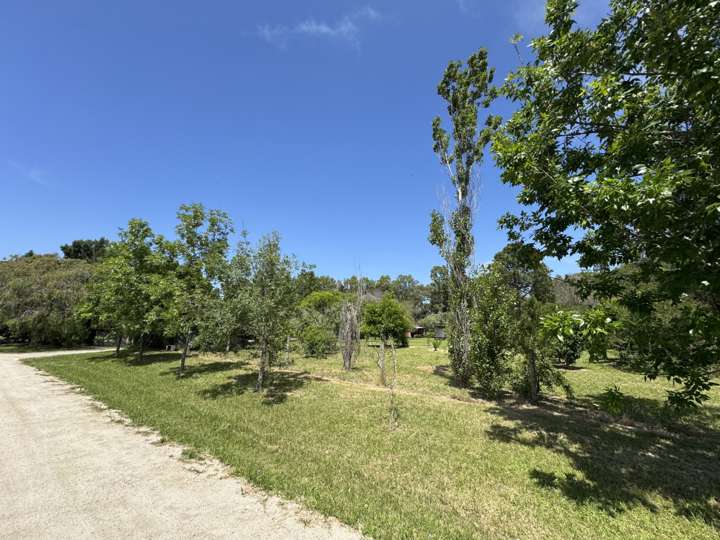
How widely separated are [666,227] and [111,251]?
86.8 feet

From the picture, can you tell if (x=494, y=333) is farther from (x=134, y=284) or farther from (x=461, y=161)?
(x=134, y=284)

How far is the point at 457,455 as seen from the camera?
19.3 ft

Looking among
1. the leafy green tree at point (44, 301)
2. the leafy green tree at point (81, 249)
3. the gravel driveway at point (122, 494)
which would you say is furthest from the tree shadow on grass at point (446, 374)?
the leafy green tree at point (81, 249)

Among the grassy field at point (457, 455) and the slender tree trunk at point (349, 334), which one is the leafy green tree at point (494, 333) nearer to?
the grassy field at point (457, 455)

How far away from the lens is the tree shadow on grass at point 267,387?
33.6 ft

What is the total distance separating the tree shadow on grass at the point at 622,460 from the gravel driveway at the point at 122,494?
4.11 meters

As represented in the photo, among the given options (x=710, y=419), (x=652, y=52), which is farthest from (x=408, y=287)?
(x=652, y=52)

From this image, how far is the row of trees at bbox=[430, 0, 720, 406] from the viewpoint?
3.22 metres

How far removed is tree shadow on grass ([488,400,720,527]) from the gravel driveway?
411 cm

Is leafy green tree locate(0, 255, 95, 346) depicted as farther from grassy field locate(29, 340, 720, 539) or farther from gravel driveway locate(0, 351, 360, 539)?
gravel driveway locate(0, 351, 360, 539)

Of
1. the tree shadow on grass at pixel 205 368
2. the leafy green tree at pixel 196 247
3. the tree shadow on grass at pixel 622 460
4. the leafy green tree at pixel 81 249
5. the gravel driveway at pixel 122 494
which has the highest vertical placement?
the leafy green tree at pixel 81 249

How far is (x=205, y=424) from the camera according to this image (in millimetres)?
7383

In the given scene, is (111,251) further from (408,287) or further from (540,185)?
(408,287)

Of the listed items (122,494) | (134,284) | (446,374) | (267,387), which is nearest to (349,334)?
(267,387)
